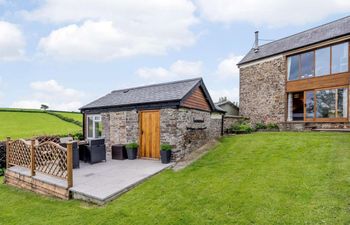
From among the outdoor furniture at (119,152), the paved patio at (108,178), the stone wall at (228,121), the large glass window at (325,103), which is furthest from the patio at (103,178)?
the large glass window at (325,103)

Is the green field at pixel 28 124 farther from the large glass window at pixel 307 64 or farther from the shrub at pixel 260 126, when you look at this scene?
the large glass window at pixel 307 64

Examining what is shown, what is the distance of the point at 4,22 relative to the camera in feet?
41.6

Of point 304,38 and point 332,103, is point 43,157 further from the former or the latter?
point 304,38

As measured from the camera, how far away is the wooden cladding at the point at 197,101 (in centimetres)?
925

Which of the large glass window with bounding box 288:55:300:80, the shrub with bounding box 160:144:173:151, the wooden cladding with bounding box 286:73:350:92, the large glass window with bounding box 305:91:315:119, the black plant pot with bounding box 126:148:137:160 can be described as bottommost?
the black plant pot with bounding box 126:148:137:160

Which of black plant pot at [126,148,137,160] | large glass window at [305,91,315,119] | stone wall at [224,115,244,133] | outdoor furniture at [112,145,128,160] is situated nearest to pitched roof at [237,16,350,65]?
large glass window at [305,91,315,119]

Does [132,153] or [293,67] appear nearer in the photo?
[132,153]

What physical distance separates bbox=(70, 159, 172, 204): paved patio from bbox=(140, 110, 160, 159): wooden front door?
0.58 metres

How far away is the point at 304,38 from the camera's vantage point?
1461 centimetres

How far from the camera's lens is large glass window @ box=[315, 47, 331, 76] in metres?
12.9

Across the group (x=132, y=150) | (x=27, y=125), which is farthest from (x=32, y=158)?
(x=27, y=125)

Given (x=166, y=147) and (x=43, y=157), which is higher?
(x=166, y=147)

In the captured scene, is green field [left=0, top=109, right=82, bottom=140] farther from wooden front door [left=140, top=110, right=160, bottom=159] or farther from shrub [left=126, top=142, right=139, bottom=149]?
wooden front door [left=140, top=110, right=160, bottom=159]

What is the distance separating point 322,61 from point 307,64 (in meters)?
0.85
